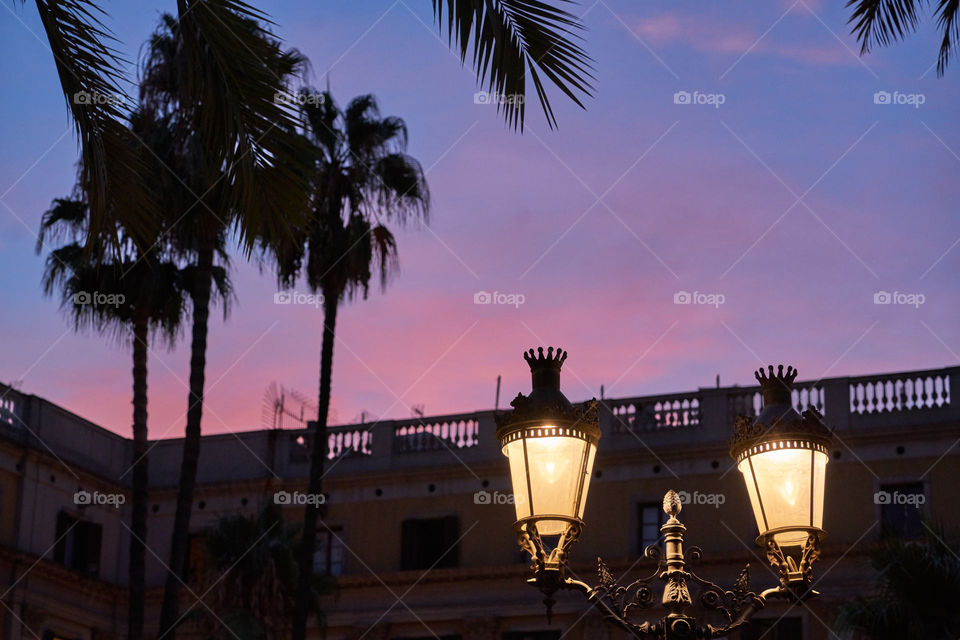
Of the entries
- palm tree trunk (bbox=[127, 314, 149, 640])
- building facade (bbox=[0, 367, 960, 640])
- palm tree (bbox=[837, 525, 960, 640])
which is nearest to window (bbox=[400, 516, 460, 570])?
building facade (bbox=[0, 367, 960, 640])

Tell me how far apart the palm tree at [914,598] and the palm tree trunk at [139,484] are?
49.9ft

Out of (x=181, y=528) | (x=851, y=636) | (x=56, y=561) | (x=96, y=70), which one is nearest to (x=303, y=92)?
(x=181, y=528)

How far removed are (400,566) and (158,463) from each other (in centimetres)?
763

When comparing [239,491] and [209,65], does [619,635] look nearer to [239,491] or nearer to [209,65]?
[239,491]

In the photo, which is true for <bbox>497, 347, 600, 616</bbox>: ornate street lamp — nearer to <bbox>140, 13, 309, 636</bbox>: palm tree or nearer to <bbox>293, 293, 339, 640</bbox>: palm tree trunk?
<bbox>140, 13, 309, 636</bbox>: palm tree

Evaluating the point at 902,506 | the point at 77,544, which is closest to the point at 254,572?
the point at 77,544

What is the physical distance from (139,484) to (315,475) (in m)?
3.68

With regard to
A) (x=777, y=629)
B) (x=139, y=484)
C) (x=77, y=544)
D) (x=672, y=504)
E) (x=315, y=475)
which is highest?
(x=315, y=475)

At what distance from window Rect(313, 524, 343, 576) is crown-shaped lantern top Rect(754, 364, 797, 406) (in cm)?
2957

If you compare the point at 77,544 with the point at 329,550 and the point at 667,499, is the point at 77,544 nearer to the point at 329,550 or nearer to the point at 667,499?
the point at 329,550

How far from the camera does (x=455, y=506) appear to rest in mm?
36906

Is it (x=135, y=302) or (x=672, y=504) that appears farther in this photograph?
(x=135, y=302)

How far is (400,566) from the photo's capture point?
3684cm

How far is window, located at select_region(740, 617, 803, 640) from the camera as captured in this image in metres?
33.1
